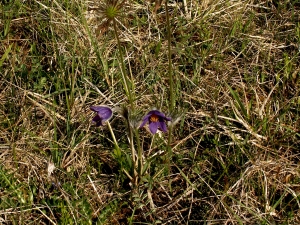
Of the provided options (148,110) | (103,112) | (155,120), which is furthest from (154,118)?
(148,110)

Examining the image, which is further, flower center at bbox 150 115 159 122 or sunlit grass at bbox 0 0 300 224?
sunlit grass at bbox 0 0 300 224

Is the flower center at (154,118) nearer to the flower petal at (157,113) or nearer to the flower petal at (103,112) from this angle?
the flower petal at (157,113)

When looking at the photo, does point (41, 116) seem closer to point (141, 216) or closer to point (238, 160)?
point (141, 216)

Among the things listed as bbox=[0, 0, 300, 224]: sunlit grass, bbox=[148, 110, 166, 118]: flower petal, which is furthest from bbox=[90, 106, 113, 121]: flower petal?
bbox=[148, 110, 166, 118]: flower petal

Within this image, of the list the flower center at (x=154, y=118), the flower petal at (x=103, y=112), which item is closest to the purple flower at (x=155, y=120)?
the flower center at (x=154, y=118)

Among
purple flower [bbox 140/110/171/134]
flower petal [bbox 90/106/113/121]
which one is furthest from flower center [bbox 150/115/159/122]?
flower petal [bbox 90/106/113/121]

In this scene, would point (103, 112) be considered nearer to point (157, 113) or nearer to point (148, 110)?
point (157, 113)

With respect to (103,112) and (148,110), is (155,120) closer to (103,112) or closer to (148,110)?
(103,112)

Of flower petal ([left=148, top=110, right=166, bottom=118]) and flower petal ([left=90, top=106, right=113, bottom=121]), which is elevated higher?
flower petal ([left=148, top=110, right=166, bottom=118])

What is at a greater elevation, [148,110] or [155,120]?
[155,120]

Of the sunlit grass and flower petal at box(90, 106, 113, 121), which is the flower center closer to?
the sunlit grass

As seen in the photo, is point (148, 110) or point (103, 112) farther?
point (148, 110)
